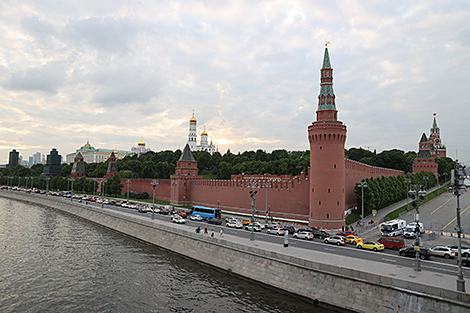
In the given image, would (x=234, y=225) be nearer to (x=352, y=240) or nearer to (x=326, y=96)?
(x=352, y=240)

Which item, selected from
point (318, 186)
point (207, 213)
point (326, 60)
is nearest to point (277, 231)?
point (318, 186)

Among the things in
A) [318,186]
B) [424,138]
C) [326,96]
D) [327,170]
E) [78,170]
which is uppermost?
[424,138]

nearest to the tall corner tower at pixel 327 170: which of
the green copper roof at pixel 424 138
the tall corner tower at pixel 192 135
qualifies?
the green copper roof at pixel 424 138

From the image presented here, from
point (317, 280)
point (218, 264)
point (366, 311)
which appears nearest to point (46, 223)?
point (218, 264)

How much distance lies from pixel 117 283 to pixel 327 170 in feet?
93.0

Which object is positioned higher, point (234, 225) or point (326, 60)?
point (326, 60)

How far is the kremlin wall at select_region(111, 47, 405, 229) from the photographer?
41469mm

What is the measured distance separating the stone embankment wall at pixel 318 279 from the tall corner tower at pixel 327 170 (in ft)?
56.6

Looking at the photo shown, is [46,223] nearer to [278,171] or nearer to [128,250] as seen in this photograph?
[128,250]

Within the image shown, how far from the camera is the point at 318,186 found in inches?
1655

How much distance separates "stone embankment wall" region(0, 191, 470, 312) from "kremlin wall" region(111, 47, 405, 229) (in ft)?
42.9

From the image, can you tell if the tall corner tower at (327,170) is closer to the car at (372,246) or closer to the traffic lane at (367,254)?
the traffic lane at (367,254)

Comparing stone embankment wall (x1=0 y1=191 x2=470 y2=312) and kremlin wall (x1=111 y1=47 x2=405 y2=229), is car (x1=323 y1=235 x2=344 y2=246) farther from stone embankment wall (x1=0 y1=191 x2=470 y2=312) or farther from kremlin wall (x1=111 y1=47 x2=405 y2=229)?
kremlin wall (x1=111 y1=47 x2=405 y2=229)

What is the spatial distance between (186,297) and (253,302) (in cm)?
453
